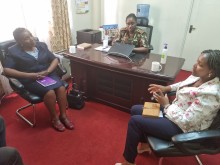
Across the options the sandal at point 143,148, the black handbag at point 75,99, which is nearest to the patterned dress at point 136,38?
the black handbag at point 75,99

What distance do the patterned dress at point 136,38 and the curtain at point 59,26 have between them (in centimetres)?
99

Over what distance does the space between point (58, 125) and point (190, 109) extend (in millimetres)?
1400

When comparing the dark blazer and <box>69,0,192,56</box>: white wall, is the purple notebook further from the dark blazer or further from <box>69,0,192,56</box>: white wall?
<box>69,0,192,56</box>: white wall

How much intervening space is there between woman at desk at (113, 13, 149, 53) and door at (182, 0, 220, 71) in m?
1.36

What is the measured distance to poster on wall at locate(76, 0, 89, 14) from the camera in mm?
3240

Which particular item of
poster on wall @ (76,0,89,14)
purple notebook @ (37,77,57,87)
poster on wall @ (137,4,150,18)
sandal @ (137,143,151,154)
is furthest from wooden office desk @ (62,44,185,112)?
poster on wall @ (137,4,150,18)

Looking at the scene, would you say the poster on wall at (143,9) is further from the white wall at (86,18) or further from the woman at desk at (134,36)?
the woman at desk at (134,36)

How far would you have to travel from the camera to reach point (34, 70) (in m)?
2.05

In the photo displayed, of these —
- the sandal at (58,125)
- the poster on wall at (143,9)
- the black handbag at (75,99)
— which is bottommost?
the sandal at (58,125)

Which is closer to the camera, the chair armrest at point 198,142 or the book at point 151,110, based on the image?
the chair armrest at point 198,142

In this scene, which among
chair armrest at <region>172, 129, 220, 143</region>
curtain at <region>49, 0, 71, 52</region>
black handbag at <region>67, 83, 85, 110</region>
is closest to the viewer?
chair armrest at <region>172, 129, 220, 143</region>

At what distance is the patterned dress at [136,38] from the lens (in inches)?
95.3

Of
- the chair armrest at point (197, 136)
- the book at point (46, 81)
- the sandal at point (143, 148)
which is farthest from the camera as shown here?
the book at point (46, 81)

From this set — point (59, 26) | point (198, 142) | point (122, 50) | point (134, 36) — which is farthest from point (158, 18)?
point (198, 142)
